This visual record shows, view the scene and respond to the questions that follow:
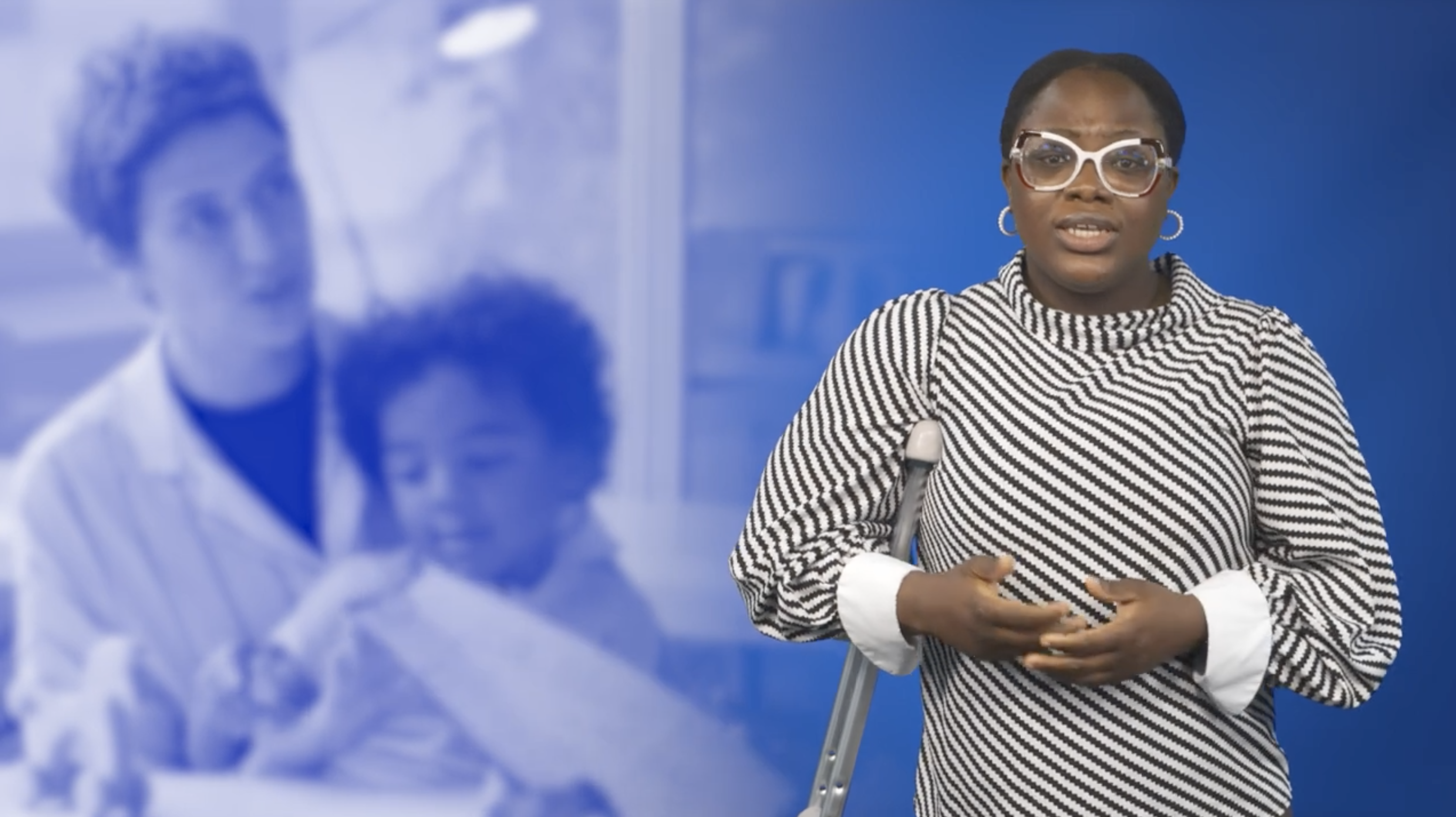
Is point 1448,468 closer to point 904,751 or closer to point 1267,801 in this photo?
point 904,751

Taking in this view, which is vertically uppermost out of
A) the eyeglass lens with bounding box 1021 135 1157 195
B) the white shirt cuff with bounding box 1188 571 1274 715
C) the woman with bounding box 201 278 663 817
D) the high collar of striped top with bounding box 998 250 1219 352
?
the eyeglass lens with bounding box 1021 135 1157 195

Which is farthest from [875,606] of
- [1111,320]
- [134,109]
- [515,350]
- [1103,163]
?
[134,109]

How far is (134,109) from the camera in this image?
3334 mm

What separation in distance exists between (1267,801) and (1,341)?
8.90 feet

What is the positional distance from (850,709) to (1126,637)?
510 millimetres

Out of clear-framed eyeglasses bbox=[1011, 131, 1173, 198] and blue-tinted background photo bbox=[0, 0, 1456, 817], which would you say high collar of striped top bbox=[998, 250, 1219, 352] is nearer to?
clear-framed eyeglasses bbox=[1011, 131, 1173, 198]

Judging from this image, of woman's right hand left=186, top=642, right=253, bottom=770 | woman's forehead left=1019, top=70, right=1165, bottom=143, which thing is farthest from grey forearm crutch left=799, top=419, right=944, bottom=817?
woman's right hand left=186, top=642, right=253, bottom=770

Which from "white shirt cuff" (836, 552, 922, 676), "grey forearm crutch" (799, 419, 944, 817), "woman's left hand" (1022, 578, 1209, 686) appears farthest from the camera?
"grey forearm crutch" (799, 419, 944, 817)

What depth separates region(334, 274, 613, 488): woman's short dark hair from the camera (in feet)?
10.9

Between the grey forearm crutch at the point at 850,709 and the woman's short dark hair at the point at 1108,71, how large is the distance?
0.40 metres

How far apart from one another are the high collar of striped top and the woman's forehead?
17 cm

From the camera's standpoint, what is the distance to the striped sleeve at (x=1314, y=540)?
5.26 feet

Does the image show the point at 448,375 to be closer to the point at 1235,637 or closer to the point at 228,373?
the point at 228,373

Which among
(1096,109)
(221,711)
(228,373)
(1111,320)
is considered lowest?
(221,711)
